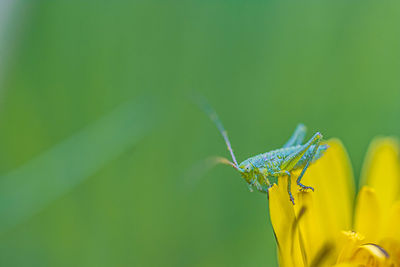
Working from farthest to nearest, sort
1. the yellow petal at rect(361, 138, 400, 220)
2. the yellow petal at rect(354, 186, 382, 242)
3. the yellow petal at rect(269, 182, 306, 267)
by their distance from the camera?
the yellow petal at rect(361, 138, 400, 220) < the yellow petal at rect(354, 186, 382, 242) < the yellow petal at rect(269, 182, 306, 267)

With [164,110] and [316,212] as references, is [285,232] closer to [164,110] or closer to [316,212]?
[316,212]

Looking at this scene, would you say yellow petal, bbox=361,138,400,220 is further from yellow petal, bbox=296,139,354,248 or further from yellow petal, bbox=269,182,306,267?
yellow petal, bbox=269,182,306,267

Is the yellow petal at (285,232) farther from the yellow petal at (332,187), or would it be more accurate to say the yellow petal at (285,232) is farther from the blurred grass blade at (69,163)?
the blurred grass blade at (69,163)

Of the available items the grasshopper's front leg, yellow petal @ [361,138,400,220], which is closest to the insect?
the grasshopper's front leg

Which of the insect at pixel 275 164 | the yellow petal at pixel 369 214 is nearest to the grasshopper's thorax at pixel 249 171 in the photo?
the insect at pixel 275 164

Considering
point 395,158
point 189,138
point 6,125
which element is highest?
point 6,125

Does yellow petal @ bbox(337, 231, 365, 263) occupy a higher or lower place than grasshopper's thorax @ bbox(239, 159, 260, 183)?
lower

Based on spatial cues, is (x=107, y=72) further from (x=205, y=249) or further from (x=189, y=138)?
(x=205, y=249)

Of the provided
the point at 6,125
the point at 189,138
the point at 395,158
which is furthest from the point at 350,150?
the point at 6,125
